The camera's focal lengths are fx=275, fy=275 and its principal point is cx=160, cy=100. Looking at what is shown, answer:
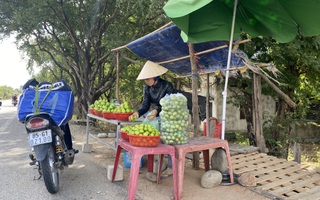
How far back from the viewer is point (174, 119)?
379cm

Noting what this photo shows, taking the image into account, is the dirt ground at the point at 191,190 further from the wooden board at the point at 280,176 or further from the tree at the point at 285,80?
the tree at the point at 285,80

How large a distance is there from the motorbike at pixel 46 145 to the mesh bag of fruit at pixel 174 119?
165 cm

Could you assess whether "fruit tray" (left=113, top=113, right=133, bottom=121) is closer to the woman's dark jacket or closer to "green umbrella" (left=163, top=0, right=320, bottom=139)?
the woman's dark jacket

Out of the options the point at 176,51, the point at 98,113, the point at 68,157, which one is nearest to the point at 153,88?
the point at 176,51

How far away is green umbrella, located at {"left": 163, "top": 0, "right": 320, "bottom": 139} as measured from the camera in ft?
12.6

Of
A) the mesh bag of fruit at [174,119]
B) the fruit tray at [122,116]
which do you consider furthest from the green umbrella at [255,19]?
the fruit tray at [122,116]

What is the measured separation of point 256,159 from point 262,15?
Result: 2.68 meters

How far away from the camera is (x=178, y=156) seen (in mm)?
3646

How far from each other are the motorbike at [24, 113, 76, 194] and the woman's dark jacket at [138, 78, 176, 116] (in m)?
1.66

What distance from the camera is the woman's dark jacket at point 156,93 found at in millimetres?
5199

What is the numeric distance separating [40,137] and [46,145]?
5.5 inches

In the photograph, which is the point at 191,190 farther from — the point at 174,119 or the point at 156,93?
the point at 156,93

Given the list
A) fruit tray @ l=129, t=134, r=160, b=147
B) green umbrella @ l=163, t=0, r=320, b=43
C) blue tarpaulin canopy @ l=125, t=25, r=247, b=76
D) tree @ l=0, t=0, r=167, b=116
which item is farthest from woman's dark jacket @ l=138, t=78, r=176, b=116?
tree @ l=0, t=0, r=167, b=116

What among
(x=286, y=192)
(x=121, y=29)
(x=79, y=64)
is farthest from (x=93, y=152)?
(x=79, y=64)
